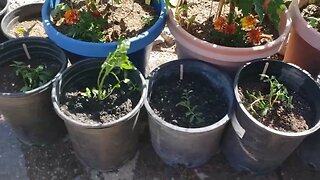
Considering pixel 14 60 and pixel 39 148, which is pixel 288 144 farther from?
pixel 14 60

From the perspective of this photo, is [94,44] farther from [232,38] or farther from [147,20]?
[232,38]

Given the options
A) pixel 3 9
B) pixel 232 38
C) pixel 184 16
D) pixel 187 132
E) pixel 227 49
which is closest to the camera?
pixel 187 132

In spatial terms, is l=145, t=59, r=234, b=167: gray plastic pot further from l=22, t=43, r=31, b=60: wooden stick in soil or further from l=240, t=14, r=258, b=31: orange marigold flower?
l=22, t=43, r=31, b=60: wooden stick in soil

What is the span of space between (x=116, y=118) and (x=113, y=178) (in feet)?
1.13

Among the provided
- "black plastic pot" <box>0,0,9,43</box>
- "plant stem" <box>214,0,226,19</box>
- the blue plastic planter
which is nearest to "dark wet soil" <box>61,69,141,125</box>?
the blue plastic planter

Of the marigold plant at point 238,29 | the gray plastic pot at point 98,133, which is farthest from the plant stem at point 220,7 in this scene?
the gray plastic pot at point 98,133

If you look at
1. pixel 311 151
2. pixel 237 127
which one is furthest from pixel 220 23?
pixel 311 151

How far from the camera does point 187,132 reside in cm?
141

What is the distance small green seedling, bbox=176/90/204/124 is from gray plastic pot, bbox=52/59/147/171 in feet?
0.57

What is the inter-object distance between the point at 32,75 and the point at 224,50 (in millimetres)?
791

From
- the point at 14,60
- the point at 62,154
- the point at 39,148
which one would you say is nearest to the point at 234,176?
the point at 62,154

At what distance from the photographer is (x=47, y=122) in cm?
169

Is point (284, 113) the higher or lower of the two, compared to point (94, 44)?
lower

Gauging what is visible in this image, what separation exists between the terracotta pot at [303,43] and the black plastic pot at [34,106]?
1.03 m
